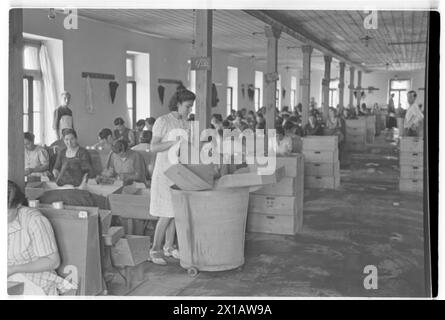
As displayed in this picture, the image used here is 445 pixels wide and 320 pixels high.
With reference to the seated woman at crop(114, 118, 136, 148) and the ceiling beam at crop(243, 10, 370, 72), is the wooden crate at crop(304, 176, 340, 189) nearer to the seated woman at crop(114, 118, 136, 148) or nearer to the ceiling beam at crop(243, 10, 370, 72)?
the ceiling beam at crop(243, 10, 370, 72)

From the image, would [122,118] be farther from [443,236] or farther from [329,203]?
[443,236]

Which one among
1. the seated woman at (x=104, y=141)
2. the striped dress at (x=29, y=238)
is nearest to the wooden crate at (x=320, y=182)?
the seated woman at (x=104, y=141)

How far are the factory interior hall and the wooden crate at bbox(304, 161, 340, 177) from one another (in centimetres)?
2

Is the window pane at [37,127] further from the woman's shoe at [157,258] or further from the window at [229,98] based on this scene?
the window at [229,98]

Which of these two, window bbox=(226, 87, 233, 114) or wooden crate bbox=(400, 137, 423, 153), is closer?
wooden crate bbox=(400, 137, 423, 153)

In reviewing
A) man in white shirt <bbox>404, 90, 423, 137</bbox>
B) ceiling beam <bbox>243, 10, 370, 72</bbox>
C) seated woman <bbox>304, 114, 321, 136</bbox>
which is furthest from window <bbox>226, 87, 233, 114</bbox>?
man in white shirt <bbox>404, 90, 423, 137</bbox>

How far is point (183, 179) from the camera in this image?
3.51 metres

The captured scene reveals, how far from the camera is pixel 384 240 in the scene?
4699 millimetres

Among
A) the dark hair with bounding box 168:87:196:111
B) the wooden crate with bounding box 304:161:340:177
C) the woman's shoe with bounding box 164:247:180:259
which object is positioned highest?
the dark hair with bounding box 168:87:196:111

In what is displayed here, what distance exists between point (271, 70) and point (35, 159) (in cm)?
361

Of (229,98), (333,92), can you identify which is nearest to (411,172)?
(229,98)

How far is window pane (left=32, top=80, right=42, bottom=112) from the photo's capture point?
6418mm

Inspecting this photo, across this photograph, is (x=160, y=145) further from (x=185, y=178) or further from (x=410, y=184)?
(x=410, y=184)

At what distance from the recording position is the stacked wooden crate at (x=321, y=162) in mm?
6930
